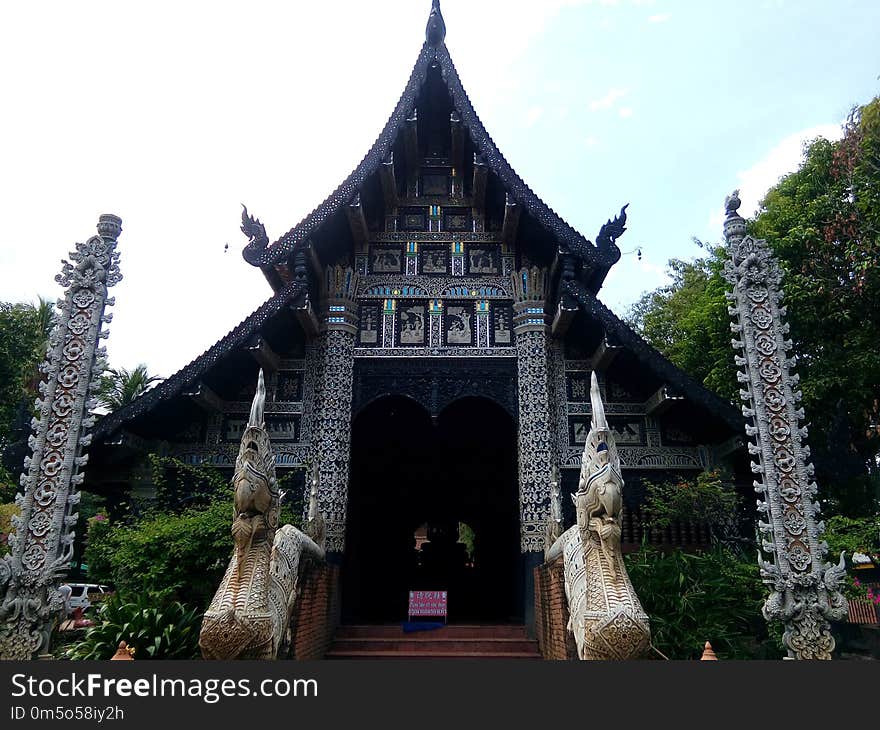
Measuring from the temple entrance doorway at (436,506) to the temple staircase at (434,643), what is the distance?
3.24m

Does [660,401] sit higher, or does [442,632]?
[660,401]

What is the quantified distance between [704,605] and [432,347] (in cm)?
480

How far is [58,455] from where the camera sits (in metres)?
6.29

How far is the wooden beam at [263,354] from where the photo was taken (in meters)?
8.25

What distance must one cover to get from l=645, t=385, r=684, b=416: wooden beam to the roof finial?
635 centimetres

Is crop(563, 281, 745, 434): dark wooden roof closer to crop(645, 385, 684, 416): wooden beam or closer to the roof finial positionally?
crop(645, 385, 684, 416): wooden beam

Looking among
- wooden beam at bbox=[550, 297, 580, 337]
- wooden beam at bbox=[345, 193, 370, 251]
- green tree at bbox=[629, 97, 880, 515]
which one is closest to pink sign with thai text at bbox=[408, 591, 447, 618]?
wooden beam at bbox=[550, 297, 580, 337]

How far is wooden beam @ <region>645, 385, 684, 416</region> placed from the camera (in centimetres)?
807

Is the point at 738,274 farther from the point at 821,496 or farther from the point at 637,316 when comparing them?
the point at 637,316

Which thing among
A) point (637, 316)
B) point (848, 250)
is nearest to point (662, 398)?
point (848, 250)

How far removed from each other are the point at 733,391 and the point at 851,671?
1020 centimetres

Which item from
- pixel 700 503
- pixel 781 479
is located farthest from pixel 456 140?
pixel 781 479

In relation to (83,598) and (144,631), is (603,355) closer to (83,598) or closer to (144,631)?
(144,631)

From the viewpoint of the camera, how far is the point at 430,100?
10641 mm
